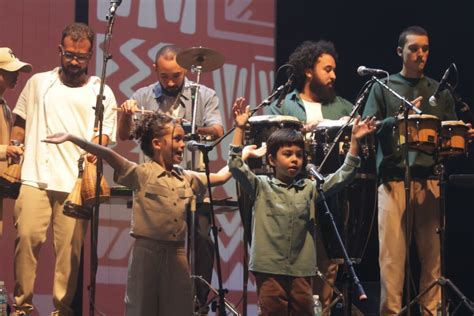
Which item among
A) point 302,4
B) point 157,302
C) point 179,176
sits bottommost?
point 157,302

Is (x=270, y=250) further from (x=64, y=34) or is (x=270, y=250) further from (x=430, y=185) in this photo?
(x=64, y=34)

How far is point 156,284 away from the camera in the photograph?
5047 mm

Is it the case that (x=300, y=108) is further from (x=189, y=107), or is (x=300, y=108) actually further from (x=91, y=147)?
(x=91, y=147)

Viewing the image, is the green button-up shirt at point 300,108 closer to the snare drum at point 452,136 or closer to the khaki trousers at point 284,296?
the snare drum at point 452,136

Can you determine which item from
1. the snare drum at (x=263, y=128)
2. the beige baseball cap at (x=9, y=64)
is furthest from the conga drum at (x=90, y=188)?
the snare drum at (x=263, y=128)

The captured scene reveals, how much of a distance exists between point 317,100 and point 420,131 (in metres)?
0.89

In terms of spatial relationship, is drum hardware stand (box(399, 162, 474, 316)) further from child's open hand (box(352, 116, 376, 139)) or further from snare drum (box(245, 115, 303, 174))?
snare drum (box(245, 115, 303, 174))

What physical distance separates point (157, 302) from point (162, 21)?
3324 mm

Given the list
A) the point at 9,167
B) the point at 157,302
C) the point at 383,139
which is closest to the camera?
the point at 157,302

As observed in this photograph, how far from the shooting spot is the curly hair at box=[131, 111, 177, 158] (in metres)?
5.36

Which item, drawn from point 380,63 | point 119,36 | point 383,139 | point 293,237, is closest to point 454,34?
point 380,63

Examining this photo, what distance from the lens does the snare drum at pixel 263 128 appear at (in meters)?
5.94

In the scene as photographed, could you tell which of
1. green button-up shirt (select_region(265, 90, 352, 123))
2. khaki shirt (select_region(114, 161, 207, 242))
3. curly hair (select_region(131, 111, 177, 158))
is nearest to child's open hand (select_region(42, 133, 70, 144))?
khaki shirt (select_region(114, 161, 207, 242))

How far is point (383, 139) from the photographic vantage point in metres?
6.38
